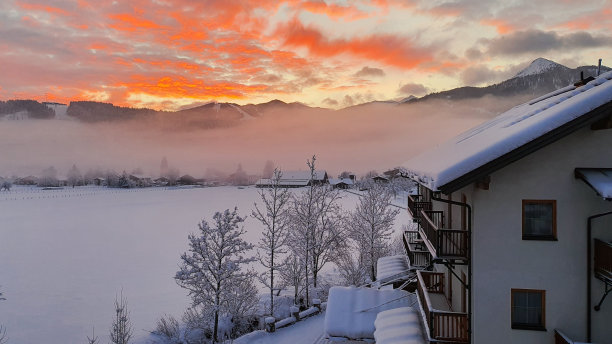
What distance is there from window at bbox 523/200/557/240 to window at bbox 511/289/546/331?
165 centimetres

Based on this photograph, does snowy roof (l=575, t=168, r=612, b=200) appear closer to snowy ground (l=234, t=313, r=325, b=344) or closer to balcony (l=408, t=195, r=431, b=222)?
balcony (l=408, t=195, r=431, b=222)

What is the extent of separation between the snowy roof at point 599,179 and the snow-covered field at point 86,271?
80.5 feet

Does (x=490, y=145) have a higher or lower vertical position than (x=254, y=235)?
higher

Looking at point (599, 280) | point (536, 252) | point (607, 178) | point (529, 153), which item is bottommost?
point (599, 280)

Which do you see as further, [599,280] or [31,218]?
[31,218]

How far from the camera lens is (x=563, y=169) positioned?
11.0m

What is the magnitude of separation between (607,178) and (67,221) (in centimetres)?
7997

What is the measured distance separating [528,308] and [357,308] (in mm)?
8563

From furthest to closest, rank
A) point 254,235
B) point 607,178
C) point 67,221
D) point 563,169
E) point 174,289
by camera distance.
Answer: point 67,221, point 254,235, point 174,289, point 563,169, point 607,178

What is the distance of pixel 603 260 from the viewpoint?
10336 mm

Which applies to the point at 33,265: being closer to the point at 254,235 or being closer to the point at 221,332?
the point at 254,235

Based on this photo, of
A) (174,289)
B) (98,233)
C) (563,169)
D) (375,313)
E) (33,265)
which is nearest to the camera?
(563,169)

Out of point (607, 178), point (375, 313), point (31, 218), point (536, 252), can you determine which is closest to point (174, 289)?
point (375, 313)

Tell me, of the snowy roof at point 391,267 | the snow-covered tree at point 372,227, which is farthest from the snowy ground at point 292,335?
the snow-covered tree at point 372,227
